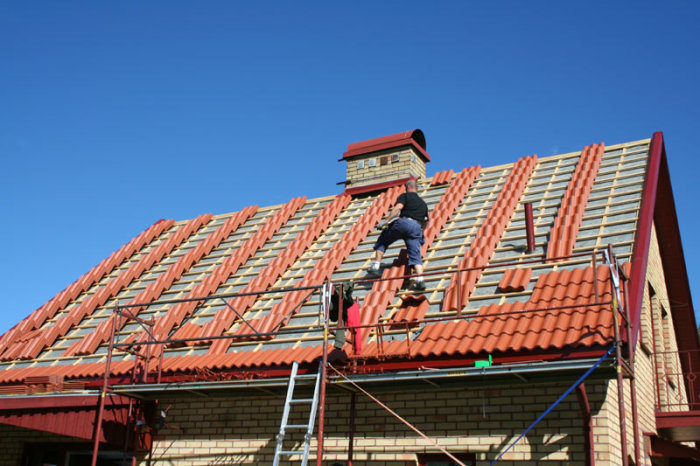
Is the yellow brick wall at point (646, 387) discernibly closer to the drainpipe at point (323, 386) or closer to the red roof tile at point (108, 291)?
the drainpipe at point (323, 386)

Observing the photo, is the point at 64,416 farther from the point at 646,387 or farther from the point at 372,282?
the point at 646,387

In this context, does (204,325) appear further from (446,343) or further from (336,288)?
(446,343)

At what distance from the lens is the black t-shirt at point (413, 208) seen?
11844 millimetres

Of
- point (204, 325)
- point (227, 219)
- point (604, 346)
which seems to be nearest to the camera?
point (604, 346)

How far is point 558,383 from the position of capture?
332 inches

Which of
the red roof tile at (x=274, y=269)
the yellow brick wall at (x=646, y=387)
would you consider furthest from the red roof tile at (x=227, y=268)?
the yellow brick wall at (x=646, y=387)

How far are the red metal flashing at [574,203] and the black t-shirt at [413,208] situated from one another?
6.82ft

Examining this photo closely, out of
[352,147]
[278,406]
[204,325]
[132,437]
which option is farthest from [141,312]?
[352,147]

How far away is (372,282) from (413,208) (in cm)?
147

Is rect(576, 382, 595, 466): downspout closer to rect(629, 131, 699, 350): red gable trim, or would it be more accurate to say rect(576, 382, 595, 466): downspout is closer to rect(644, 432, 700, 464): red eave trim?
rect(644, 432, 700, 464): red eave trim

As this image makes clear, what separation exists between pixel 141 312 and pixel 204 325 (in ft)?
6.33

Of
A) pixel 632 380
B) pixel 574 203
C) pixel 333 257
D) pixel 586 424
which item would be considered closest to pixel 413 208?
pixel 333 257

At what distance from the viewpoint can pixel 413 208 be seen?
467 inches

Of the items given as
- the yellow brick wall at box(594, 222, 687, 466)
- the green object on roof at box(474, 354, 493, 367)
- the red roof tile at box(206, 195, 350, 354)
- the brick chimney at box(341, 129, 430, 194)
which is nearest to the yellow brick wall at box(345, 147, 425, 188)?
the brick chimney at box(341, 129, 430, 194)
